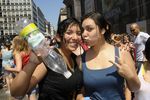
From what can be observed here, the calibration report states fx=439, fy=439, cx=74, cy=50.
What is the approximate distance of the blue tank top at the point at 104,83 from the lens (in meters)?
3.45

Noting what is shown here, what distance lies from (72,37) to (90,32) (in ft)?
0.57

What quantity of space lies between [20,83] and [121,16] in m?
27.9

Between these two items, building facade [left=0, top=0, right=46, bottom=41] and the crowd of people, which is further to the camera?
building facade [left=0, top=0, right=46, bottom=41]

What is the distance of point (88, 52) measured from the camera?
3.74 metres

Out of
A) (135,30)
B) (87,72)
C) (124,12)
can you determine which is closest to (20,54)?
(135,30)

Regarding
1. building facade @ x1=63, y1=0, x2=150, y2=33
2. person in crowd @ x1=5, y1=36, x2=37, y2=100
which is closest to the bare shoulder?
person in crowd @ x1=5, y1=36, x2=37, y2=100

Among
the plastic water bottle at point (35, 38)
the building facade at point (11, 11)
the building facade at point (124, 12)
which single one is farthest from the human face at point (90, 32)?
the building facade at point (11, 11)

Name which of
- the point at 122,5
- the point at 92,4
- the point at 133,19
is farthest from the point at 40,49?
the point at 92,4

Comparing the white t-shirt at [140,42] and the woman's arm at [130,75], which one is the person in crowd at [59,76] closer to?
the woman's arm at [130,75]

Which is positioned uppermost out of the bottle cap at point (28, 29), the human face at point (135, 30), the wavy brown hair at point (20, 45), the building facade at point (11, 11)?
the building facade at point (11, 11)

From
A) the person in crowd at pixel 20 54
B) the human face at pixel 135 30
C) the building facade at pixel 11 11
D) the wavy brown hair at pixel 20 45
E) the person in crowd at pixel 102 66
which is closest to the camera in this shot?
the person in crowd at pixel 102 66

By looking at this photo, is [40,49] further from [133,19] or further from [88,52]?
[133,19]

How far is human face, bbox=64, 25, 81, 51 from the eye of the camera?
11.9ft

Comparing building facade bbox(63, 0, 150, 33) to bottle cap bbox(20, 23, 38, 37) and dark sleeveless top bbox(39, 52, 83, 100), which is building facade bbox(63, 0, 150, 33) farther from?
bottle cap bbox(20, 23, 38, 37)
